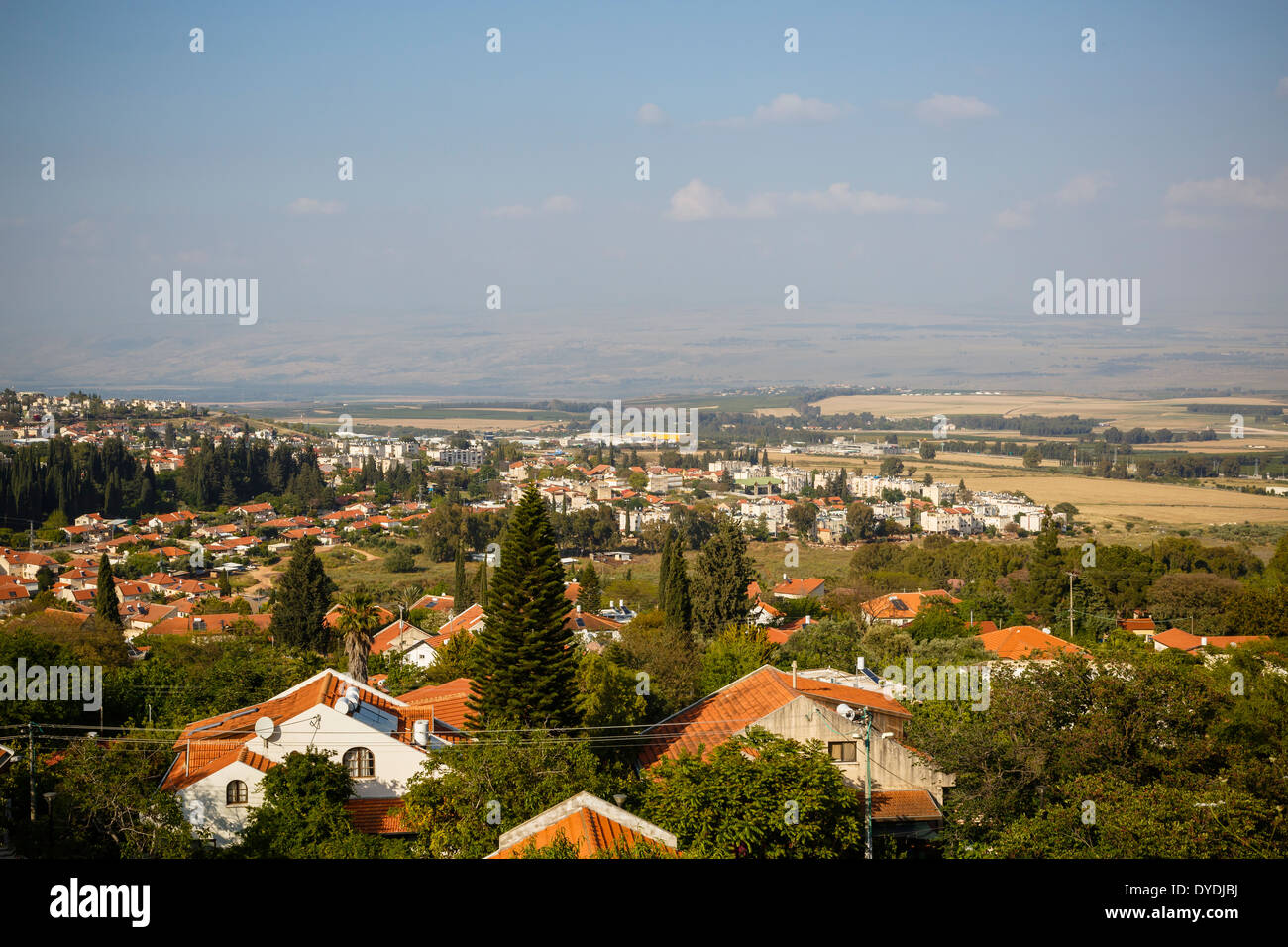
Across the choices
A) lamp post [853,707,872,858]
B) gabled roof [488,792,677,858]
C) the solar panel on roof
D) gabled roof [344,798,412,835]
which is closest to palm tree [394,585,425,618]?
the solar panel on roof

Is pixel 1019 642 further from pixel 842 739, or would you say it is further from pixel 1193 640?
pixel 842 739

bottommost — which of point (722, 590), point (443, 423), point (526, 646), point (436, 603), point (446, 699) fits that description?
point (436, 603)

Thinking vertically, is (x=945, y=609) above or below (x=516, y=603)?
below

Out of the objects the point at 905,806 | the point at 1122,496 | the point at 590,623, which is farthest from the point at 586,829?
the point at 1122,496
